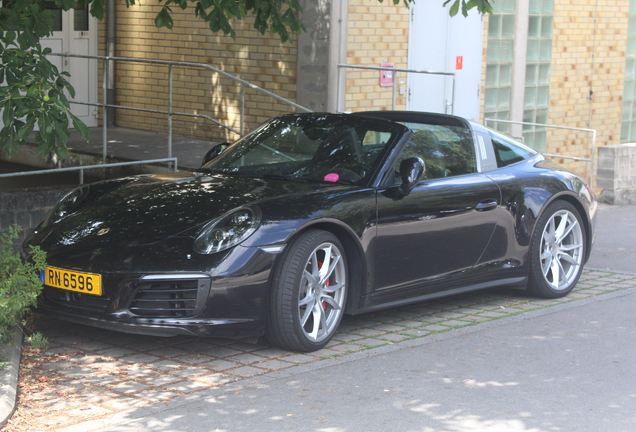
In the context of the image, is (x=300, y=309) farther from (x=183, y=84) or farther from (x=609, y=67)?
(x=609, y=67)

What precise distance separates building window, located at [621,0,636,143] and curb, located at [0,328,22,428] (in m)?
14.9

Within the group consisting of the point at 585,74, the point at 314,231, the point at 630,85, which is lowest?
the point at 314,231

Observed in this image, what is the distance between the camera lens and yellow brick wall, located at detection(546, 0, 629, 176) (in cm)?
1628

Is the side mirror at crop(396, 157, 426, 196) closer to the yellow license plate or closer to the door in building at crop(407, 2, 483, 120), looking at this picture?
the yellow license plate

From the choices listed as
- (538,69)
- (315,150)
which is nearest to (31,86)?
(315,150)

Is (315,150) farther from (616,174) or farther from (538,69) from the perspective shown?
(538,69)

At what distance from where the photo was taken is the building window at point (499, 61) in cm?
1483

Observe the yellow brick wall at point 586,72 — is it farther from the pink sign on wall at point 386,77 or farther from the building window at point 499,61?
the pink sign on wall at point 386,77

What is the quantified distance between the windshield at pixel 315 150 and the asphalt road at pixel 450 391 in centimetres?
125

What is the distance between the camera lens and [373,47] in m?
12.5

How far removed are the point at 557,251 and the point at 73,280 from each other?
3923mm

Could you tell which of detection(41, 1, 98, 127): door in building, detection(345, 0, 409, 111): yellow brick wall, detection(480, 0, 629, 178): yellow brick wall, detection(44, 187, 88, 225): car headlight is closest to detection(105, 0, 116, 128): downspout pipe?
detection(41, 1, 98, 127): door in building

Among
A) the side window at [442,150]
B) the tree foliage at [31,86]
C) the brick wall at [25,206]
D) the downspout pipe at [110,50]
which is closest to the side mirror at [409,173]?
the side window at [442,150]

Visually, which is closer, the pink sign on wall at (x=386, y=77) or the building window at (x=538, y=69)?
the pink sign on wall at (x=386, y=77)
